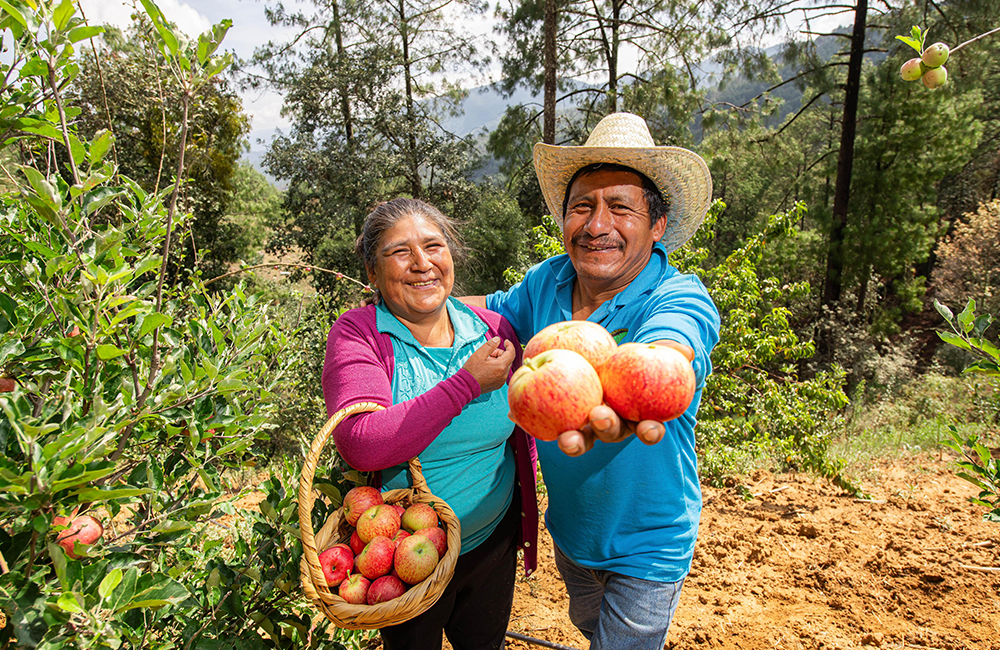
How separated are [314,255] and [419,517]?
14.4 meters

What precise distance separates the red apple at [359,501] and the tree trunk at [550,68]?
9.69 meters

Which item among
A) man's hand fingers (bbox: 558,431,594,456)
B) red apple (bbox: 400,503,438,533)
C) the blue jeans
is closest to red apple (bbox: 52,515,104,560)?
red apple (bbox: 400,503,438,533)

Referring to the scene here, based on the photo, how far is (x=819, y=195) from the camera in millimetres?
17531

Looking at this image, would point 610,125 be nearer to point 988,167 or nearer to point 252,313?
point 252,313

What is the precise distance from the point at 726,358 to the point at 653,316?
151 inches

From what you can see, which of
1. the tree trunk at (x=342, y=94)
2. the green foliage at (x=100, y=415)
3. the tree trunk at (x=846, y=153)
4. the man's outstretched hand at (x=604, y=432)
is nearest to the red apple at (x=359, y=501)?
the green foliage at (x=100, y=415)

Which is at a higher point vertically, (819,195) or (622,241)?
(819,195)

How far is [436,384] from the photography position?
179 centimetres

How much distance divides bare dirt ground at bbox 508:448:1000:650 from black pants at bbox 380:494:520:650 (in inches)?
35.9

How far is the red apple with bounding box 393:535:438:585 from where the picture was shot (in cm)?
166

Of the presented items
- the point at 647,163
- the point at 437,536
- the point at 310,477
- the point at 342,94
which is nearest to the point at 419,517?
the point at 437,536

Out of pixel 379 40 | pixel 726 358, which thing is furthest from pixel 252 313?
pixel 379 40

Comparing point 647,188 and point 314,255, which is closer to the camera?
point 647,188

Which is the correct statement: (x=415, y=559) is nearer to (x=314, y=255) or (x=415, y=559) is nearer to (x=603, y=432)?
(x=603, y=432)
